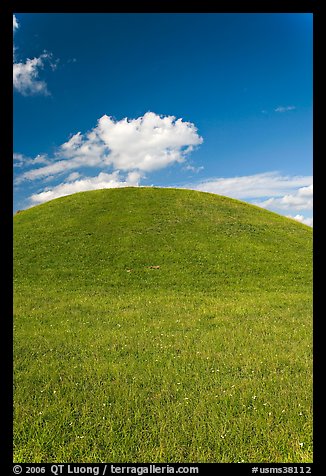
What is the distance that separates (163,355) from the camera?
11227mm

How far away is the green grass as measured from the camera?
6.52 meters

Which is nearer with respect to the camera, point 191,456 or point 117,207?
point 191,456

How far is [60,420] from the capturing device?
289 inches

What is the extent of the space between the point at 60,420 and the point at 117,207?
151ft

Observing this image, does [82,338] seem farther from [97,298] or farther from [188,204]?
[188,204]

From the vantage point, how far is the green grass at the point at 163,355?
652 centimetres
